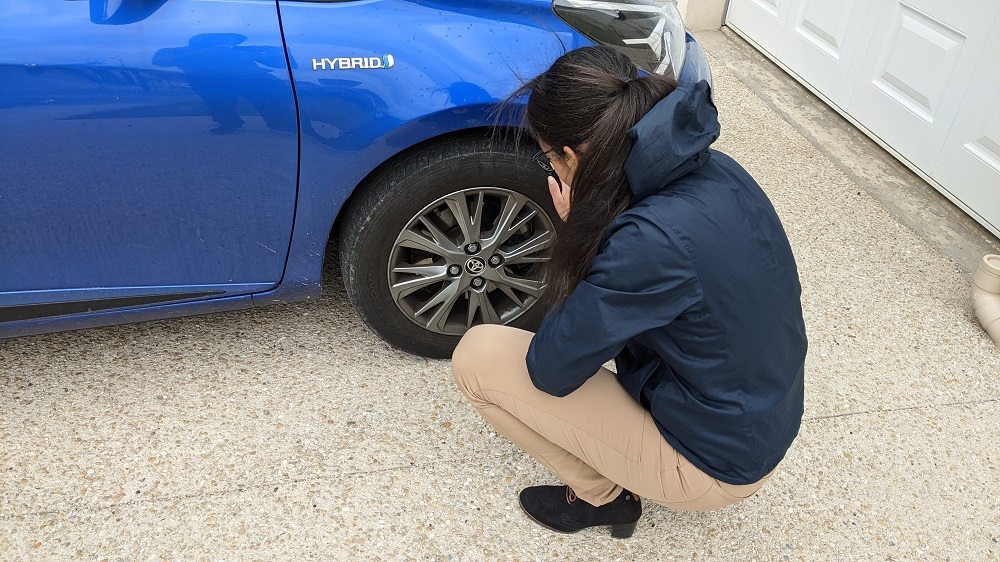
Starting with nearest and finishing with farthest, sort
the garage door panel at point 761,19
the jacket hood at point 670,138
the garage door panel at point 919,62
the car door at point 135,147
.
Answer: the jacket hood at point 670,138 < the car door at point 135,147 < the garage door panel at point 919,62 < the garage door panel at point 761,19

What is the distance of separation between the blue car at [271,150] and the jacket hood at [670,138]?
2.49ft

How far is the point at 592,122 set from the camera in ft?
5.29

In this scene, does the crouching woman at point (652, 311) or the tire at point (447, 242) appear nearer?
the crouching woman at point (652, 311)

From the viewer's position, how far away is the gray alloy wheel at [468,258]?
8.00 feet

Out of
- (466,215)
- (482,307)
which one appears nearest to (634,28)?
(466,215)

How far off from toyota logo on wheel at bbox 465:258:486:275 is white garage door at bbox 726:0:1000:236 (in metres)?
2.67

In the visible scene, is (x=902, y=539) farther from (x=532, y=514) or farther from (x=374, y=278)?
(x=374, y=278)

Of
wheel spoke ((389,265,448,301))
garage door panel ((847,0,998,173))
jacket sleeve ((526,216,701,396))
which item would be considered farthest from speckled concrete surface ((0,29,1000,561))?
garage door panel ((847,0,998,173))

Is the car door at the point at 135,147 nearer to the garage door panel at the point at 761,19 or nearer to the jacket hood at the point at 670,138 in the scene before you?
the jacket hood at the point at 670,138

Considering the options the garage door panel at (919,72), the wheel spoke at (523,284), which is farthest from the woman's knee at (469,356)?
the garage door panel at (919,72)

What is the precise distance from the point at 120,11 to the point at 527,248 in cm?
133

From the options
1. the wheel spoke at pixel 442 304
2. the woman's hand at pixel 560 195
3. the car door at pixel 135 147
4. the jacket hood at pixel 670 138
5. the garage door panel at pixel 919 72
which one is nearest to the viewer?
the jacket hood at pixel 670 138

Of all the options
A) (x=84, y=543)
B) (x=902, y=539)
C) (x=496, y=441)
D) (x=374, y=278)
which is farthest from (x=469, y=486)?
(x=902, y=539)

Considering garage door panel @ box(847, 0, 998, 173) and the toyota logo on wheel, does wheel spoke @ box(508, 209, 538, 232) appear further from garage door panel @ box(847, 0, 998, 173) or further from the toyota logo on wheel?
garage door panel @ box(847, 0, 998, 173)
